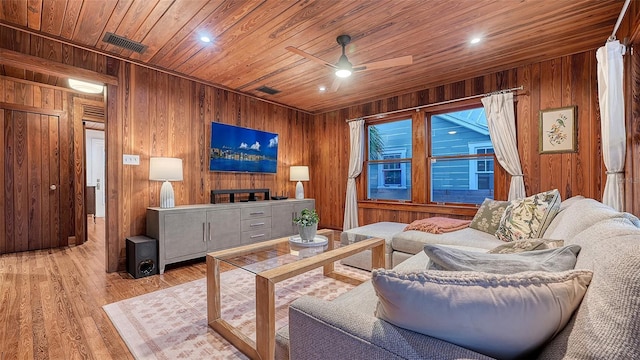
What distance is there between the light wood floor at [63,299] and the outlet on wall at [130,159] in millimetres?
1269

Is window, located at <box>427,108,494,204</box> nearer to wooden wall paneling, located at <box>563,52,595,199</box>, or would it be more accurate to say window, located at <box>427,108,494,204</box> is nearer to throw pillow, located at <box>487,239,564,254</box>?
wooden wall paneling, located at <box>563,52,595,199</box>

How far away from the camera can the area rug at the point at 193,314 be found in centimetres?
170

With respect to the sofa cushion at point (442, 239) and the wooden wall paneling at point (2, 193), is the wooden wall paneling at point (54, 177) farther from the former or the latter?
the sofa cushion at point (442, 239)

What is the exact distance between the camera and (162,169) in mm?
3221

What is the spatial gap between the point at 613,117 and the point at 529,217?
3.65ft

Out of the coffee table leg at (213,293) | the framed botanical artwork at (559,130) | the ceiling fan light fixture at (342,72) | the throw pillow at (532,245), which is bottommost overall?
the coffee table leg at (213,293)

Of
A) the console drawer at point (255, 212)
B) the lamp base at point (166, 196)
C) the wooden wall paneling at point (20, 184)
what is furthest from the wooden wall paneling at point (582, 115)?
the wooden wall paneling at point (20, 184)

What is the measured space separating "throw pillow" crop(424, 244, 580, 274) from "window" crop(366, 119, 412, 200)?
3581 mm

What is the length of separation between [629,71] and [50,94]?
6.86 meters

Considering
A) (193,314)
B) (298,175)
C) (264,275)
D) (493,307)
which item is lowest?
(193,314)

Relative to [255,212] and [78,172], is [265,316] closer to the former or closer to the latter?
[255,212]

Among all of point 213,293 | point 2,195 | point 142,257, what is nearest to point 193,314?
point 213,293

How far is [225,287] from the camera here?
8.66ft

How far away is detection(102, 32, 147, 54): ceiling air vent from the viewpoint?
2707 mm
